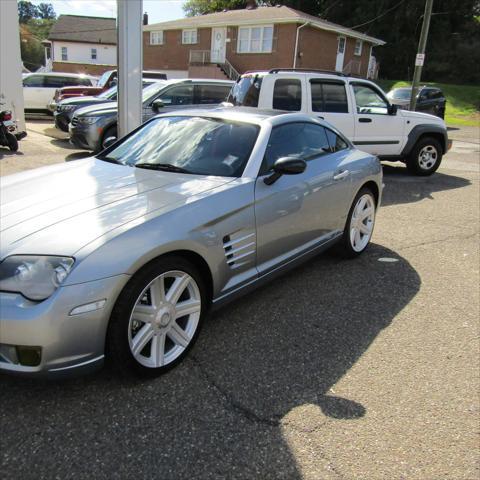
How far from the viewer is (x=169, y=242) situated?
276cm

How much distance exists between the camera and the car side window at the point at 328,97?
8477 mm

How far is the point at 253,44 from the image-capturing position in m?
32.2

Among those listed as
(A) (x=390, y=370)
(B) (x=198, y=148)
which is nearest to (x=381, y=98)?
(B) (x=198, y=148)

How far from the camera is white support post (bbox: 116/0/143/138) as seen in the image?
6.69 metres

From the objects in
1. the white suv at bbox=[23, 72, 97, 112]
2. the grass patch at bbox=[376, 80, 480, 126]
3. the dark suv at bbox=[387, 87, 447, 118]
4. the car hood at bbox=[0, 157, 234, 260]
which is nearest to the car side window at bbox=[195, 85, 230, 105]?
the car hood at bbox=[0, 157, 234, 260]

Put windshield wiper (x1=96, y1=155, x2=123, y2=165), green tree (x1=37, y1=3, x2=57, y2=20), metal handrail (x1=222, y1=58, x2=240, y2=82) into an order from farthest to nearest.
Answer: green tree (x1=37, y1=3, x2=57, y2=20) < metal handrail (x1=222, y1=58, x2=240, y2=82) < windshield wiper (x1=96, y1=155, x2=123, y2=165)

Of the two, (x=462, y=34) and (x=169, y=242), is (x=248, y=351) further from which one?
(x=462, y=34)

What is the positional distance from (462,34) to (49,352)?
52.7 m

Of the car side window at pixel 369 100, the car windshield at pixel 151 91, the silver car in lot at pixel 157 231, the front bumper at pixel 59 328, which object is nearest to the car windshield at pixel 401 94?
the car side window at pixel 369 100

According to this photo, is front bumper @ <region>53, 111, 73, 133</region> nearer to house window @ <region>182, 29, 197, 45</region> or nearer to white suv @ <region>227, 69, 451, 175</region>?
white suv @ <region>227, 69, 451, 175</region>

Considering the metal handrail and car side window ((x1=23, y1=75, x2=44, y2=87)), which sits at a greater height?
the metal handrail

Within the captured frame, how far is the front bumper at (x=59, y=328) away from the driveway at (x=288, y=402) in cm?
30

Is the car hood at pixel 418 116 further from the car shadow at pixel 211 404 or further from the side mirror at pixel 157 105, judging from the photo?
the car shadow at pixel 211 404

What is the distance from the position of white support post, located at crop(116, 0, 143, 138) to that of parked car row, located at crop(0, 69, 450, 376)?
113 inches
